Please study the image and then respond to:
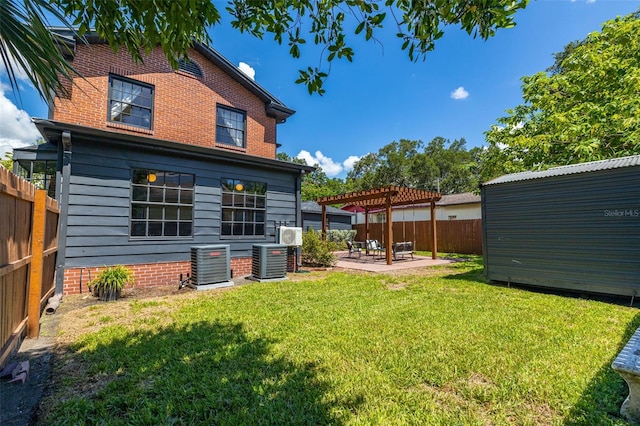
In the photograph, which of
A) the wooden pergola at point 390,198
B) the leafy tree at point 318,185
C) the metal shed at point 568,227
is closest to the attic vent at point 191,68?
the wooden pergola at point 390,198

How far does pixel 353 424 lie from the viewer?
2.14m

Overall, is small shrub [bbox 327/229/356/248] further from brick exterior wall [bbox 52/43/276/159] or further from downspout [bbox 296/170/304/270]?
brick exterior wall [bbox 52/43/276/159]

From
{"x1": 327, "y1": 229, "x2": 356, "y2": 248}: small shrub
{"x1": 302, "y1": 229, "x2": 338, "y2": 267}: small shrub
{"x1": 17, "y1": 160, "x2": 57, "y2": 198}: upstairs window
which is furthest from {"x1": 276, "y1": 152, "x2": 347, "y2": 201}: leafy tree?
{"x1": 17, "y1": 160, "x2": 57, "y2": 198}: upstairs window

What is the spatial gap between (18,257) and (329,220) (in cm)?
1973

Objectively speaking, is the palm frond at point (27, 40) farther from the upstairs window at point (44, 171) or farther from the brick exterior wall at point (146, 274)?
the upstairs window at point (44, 171)

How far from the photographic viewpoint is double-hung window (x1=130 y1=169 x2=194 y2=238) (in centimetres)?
701

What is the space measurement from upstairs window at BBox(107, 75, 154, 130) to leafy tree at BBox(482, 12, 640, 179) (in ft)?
37.6

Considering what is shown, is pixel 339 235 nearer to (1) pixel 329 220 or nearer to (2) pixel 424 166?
(1) pixel 329 220

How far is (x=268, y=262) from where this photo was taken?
7914mm

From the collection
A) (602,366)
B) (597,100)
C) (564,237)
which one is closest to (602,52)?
(597,100)

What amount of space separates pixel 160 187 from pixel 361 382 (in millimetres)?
6641

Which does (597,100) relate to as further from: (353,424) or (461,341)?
(353,424)

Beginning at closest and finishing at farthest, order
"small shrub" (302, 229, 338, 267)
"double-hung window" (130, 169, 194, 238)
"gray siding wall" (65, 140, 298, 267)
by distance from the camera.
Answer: "gray siding wall" (65, 140, 298, 267) → "double-hung window" (130, 169, 194, 238) → "small shrub" (302, 229, 338, 267)

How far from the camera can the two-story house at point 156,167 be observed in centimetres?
624
